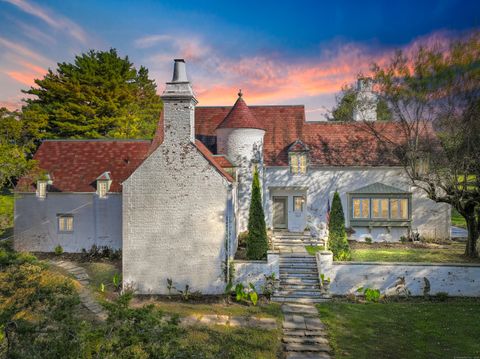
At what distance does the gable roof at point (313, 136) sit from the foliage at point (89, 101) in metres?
16.1

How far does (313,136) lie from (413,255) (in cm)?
1166

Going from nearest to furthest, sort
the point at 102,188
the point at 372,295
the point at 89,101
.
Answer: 1. the point at 372,295
2. the point at 102,188
3. the point at 89,101

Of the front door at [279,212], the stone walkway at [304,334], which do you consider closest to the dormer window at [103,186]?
the front door at [279,212]

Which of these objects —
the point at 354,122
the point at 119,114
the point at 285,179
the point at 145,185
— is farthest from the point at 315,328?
the point at 119,114

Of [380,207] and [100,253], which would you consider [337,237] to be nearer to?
[380,207]

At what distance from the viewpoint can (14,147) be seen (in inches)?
798

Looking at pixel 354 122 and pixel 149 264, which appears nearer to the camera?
pixel 149 264

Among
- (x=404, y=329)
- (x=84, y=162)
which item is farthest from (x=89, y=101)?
(x=404, y=329)

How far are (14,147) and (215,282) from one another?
14.4 meters

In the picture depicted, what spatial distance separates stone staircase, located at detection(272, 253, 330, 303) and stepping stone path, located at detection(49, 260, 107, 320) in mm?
8396

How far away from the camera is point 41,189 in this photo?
79.2ft

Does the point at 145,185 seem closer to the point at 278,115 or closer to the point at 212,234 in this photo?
the point at 212,234

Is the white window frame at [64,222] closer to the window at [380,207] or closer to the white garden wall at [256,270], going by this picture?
the white garden wall at [256,270]

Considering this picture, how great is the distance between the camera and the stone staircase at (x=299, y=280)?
1734 cm
